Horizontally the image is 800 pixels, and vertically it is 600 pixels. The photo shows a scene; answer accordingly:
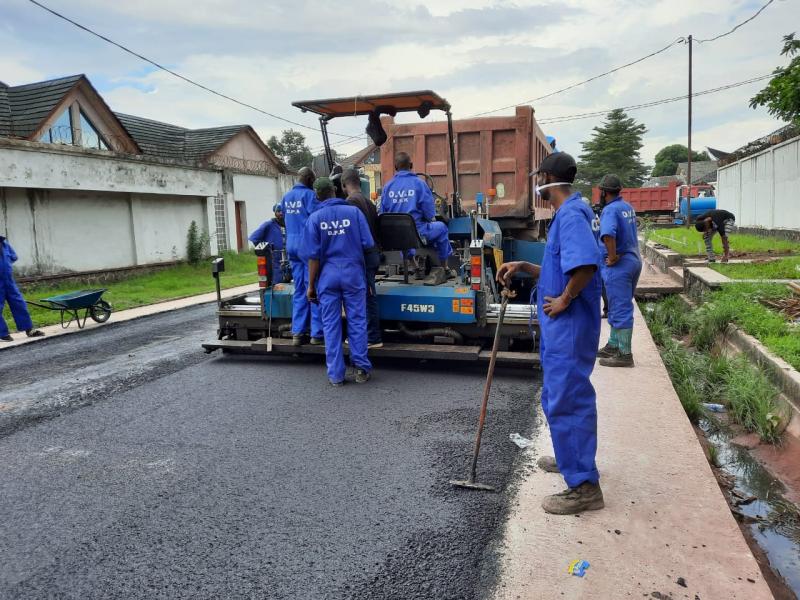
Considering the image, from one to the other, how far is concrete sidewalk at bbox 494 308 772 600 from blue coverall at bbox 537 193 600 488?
0.30m

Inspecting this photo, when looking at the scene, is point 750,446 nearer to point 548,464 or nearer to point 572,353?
point 548,464

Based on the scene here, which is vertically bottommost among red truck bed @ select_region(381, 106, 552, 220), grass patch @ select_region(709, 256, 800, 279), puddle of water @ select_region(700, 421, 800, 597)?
puddle of water @ select_region(700, 421, 800, 597)

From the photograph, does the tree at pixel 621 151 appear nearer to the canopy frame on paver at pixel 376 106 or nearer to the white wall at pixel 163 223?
the white wall at pixel 163 223

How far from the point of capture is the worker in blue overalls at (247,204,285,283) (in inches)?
276

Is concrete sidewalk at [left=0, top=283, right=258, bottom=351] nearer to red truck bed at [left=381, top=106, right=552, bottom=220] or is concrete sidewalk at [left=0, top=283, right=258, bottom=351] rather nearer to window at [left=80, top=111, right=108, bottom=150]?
red truck bed at [left=381, top=106, right=552, bottom=220]

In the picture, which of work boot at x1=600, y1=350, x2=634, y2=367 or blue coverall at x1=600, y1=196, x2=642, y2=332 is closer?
blue coverall at x1=600, y1=196, x2=642, y2=332

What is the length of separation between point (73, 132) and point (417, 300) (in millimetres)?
15159

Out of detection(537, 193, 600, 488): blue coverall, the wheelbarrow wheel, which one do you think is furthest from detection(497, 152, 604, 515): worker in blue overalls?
the wheelbarrow wheel

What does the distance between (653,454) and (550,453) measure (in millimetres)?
625

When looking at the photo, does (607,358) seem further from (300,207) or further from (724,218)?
(724,218)

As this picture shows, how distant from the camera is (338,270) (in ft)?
18.8

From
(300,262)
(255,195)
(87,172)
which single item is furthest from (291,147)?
(300,262)

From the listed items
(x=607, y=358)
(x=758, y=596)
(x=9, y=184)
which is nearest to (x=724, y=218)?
(x=607, y=358)

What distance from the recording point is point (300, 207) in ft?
21.6
